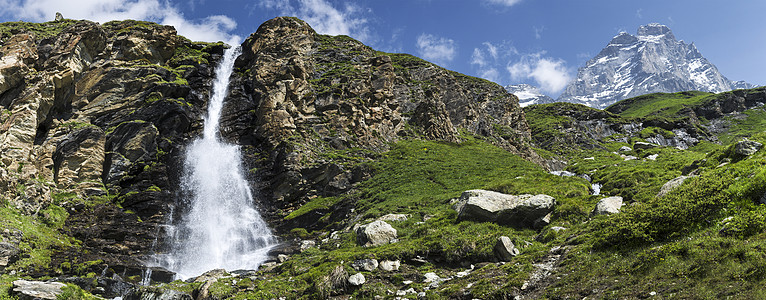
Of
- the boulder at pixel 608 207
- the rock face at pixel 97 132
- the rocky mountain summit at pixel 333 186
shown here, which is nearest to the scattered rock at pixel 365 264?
the rocky mountain summit at pixel 333 186

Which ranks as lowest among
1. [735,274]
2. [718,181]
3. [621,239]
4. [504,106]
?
[735,274]

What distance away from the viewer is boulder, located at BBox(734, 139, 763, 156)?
72.5 ft

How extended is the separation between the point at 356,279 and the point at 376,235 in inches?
331

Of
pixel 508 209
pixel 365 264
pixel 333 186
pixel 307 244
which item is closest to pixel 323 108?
pixel 333 186

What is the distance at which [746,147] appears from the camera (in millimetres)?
22641

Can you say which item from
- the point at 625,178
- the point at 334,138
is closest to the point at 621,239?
the point at 625,178

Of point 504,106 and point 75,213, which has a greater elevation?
point 504,106

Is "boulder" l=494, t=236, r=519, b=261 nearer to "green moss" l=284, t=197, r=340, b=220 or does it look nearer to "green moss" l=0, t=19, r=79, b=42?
"green moss" l=284, t=197, r=340, b=220

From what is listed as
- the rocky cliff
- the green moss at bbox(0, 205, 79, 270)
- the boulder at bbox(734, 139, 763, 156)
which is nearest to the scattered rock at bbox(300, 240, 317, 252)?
the rocky cliff

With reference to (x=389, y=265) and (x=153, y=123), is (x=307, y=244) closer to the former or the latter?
(x=389, y=265)

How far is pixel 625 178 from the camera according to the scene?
115 feet

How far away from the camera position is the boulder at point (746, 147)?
22112mm

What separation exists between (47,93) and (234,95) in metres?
24.7

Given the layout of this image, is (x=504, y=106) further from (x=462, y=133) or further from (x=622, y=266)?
(x=622, y=266)
